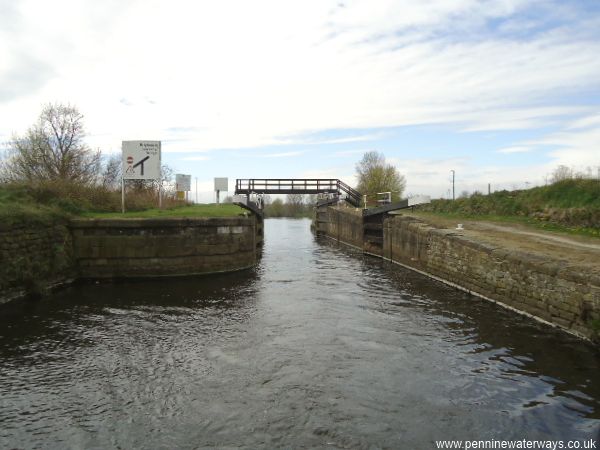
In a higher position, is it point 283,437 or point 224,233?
point 224,233

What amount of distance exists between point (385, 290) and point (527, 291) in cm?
450

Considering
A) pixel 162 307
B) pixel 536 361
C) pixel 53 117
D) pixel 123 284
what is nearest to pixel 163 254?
pixel 123 284

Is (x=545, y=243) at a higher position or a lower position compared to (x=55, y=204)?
lower

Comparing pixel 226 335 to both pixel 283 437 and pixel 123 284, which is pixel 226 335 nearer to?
pixel 283 437

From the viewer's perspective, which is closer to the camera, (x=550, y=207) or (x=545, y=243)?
(x=545, y=243)

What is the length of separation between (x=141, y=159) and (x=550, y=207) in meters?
17.2

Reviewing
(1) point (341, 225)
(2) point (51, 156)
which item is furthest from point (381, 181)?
(2) point (51, 156)

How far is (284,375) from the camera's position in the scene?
700 centimetres

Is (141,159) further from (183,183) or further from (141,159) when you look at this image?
(183,183)

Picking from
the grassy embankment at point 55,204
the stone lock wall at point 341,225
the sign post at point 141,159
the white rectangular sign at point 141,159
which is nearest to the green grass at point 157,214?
the grassy embankment at point 55,204

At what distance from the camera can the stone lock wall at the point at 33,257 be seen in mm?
11320

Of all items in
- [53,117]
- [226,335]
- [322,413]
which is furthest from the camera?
[53,117]

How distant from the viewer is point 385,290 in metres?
14.0

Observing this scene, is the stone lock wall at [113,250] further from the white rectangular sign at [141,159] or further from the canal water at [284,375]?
the white rectangular sign at [141,159]
